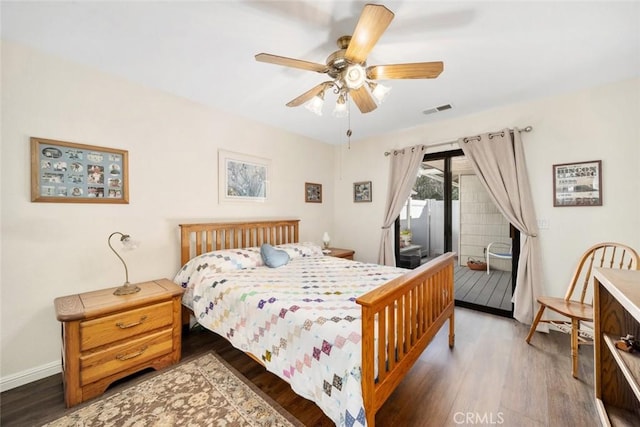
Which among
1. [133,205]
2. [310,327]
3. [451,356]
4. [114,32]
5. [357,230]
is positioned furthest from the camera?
[357,230]

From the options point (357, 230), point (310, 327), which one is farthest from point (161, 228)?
point (357, 230)

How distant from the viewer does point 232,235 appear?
3143mm

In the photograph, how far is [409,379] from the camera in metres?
1.95

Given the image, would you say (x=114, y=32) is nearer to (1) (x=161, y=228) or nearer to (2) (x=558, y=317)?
(1) (x=161, y=228)

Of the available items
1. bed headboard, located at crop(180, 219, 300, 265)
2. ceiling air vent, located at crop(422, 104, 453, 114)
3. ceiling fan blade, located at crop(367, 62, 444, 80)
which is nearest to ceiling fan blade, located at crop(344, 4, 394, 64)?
ceiling fan blade, located at crop(367, 62, 444, 80)

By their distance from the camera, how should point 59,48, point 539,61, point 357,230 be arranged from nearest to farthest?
point 59,48 < point 539,61 < point 357,230

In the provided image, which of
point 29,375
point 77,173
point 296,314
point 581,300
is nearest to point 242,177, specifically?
point 77,173

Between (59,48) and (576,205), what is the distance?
4986 mm

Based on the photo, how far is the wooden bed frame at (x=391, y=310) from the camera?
122 cm

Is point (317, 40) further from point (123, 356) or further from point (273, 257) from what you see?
point (123, 356)

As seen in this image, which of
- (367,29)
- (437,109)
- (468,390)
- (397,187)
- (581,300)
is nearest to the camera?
(367,29)

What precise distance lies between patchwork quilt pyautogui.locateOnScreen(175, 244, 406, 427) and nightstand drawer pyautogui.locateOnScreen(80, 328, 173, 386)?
1.12ft

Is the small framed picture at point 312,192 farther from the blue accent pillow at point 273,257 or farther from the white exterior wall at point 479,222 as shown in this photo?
the white exterior wall at point 479,222

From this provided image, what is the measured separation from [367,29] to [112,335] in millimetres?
2668
